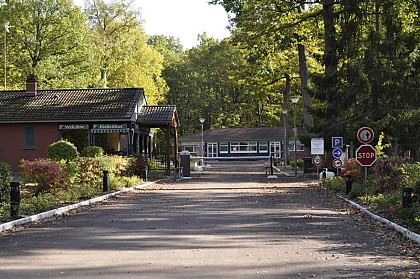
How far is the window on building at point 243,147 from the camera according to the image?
8498cm

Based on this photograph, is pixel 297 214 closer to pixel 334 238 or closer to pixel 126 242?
pixel 334 238

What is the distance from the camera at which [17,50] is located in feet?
178

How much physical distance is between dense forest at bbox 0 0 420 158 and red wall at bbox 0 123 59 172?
12111mm

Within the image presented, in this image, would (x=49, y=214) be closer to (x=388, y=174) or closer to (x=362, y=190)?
(x=388, y=174)

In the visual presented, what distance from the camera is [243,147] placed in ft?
281

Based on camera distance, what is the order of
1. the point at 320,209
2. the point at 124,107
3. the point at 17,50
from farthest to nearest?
the point at 17,50 → the point at 124,107 → the point at 320,209

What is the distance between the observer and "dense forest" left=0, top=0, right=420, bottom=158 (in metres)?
27.8

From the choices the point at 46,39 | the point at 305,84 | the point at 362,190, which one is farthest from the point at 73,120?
the point at 362,190

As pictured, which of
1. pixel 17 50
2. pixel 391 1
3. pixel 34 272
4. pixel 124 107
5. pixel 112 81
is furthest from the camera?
pixel 112 81

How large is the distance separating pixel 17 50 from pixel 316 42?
2752cm

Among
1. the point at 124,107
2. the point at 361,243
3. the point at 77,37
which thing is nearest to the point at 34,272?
the point at 361,243

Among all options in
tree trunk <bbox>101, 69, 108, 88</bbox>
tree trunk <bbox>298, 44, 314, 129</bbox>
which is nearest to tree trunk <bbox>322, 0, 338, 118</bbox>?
tree trunk <bbox>298, 44, 314, 129</bbox>

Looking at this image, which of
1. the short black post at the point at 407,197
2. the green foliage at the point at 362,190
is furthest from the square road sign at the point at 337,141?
the short black post at the point at 407,197

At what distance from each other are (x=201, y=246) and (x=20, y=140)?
105 feet
